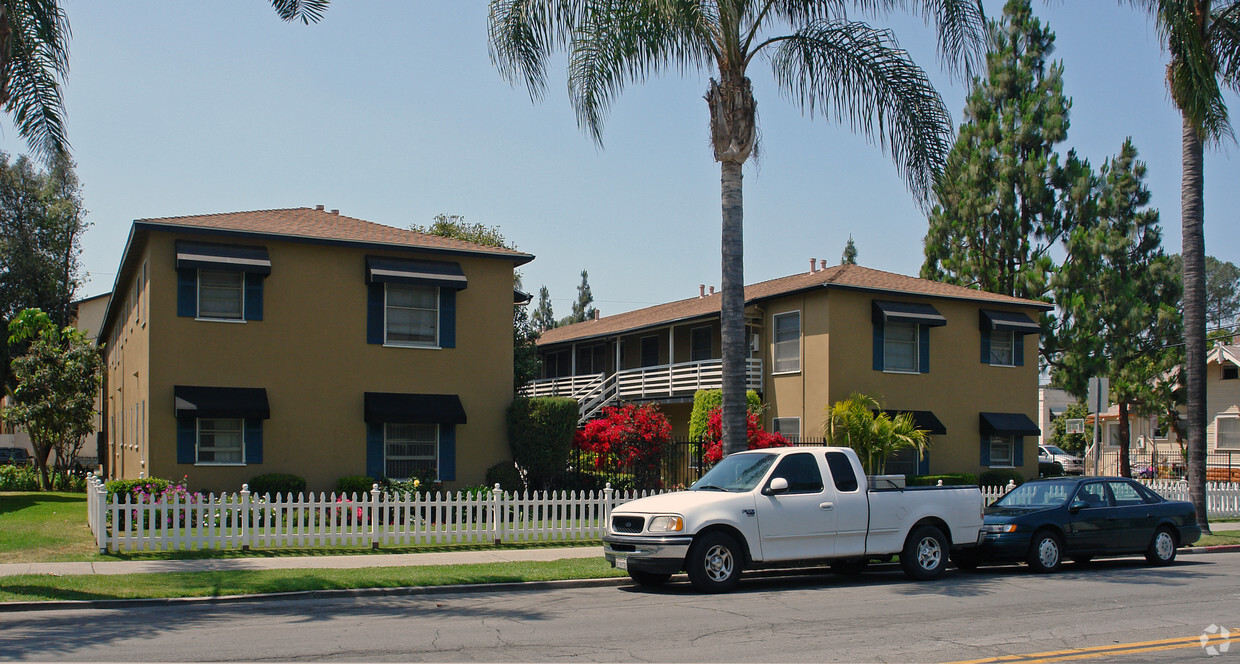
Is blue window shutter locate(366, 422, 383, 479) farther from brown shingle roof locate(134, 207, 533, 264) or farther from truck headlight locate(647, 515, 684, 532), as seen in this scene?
truck headlight locate(647, 515, 684, 532)

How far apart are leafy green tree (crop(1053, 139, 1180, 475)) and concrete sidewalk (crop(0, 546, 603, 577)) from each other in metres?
27.4

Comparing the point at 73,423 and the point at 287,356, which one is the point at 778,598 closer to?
the point at 287,356

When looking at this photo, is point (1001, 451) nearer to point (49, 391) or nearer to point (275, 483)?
point (275, 483)

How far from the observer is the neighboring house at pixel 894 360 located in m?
27.4

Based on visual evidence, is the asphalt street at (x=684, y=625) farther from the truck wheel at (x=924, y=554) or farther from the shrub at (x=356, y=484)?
the shrub at (x=356, y=484)

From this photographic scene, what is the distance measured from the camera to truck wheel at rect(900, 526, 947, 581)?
1351 centimetres

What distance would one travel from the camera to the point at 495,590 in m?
12.9

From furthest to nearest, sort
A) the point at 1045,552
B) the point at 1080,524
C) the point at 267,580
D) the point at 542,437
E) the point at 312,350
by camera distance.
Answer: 1. the point at 542,437
2. the point at 312,350
3. the point at 1080,524
4. the point at 1045,552
5. the point at 267,580

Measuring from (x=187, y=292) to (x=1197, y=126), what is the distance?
19.8 meters

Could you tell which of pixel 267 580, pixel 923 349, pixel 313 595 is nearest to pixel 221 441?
pixel 267 580

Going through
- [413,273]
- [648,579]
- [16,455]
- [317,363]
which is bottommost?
[16,455]

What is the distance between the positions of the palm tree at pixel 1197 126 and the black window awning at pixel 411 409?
1484cm

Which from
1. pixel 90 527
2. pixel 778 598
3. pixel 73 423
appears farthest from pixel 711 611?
pixel 73 423

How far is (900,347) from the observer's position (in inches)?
1121
